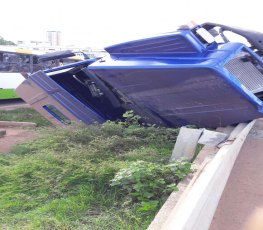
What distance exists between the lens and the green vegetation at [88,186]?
280 cm

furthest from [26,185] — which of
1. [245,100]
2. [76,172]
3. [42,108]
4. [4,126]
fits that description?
[4,126]

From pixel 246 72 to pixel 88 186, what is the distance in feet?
9.69

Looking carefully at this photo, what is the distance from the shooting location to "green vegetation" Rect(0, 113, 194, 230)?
2.80 m

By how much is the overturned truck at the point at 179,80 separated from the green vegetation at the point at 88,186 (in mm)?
817

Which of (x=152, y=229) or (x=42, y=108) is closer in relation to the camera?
(x=152, y=229)

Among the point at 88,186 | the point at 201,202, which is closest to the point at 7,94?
the point at 88,186

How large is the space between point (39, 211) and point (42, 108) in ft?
13.1

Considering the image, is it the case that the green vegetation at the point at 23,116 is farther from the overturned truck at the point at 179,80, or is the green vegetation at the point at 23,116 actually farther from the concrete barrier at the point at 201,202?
the concrete barrier at the point at 201,202

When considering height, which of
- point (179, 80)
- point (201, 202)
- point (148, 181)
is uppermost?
point (179, 80)

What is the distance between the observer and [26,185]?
363cm

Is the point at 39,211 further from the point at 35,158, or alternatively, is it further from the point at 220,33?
the point at 220,33

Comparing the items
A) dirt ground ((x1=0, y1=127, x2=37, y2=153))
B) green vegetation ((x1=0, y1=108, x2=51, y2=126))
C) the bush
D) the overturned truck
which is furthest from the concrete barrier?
green vegetation ((x1=0, y1=108, x2=51, y2=126))

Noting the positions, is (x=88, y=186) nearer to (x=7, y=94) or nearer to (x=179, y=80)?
(x=179, y=80)

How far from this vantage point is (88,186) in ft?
11.3
